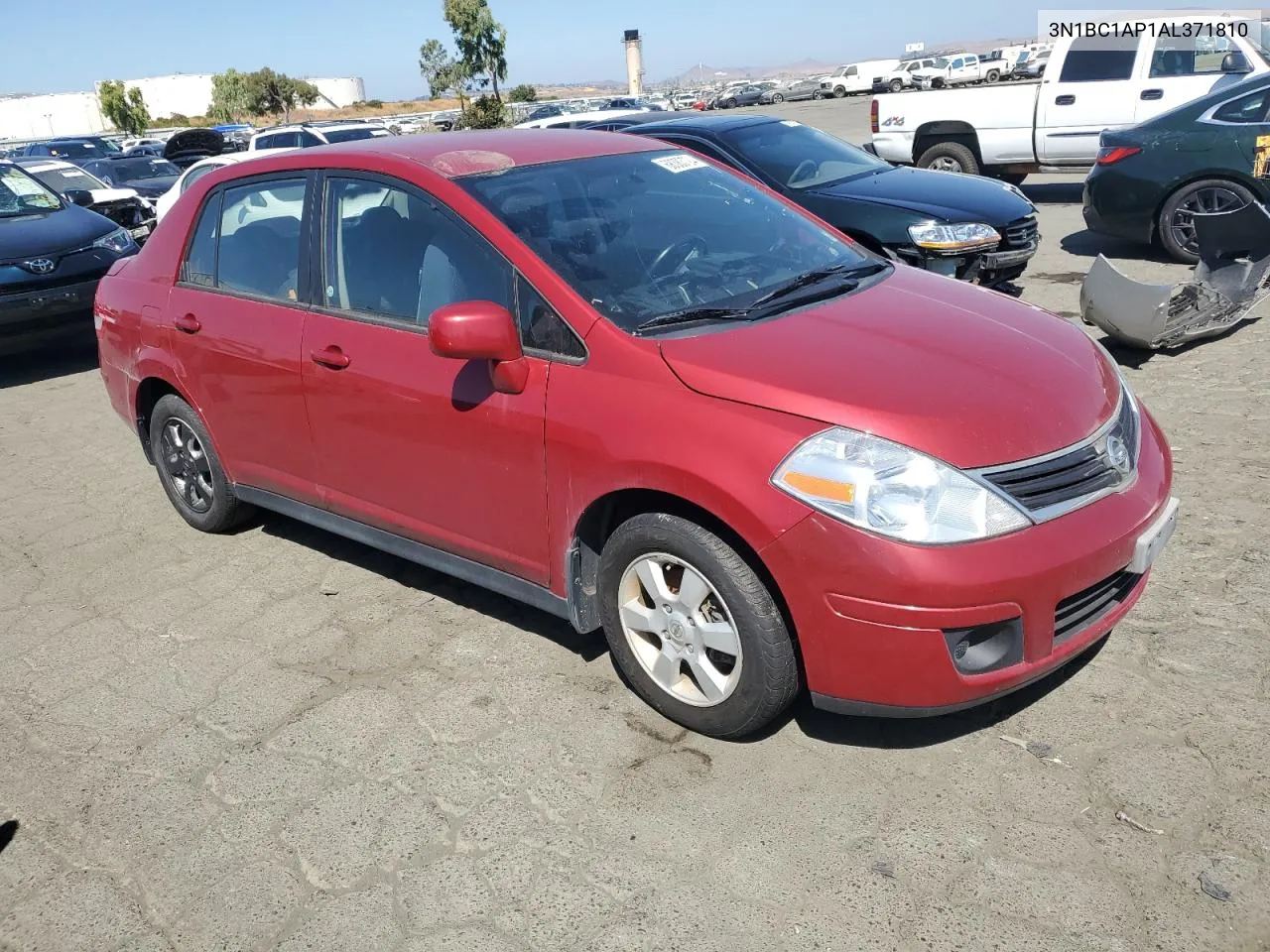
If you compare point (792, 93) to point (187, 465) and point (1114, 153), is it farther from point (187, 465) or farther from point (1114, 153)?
point (187, 465)

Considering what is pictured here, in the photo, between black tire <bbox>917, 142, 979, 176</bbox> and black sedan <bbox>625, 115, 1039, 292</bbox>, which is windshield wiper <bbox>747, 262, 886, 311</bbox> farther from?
black tire <bbox>917, 142, 979, 176</bbox>

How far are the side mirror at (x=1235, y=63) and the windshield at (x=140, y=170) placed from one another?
16.6m

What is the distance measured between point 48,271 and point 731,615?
24.8 feet

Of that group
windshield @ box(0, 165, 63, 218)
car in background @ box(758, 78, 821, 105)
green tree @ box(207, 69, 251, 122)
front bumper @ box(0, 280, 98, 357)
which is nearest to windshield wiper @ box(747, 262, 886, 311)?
front bumper @ box(0, 280, 98, 357)

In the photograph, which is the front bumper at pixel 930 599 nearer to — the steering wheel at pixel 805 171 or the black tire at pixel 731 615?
the black tire at pixel 731 615

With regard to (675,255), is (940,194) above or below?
below

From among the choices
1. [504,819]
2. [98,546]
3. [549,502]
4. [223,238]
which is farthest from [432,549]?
[98,546]

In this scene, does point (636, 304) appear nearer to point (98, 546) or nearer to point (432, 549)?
point (432, 549)

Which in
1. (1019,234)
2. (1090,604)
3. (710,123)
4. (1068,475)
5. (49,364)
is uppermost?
(710,123)

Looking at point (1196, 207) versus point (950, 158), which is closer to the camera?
point (1196, 207)

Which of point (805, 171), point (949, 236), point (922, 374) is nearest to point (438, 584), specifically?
point (922, 374)

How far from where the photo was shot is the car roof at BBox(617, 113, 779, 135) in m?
7.85

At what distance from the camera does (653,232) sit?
3.67m

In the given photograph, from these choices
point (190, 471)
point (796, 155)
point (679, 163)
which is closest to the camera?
point (679, 163)
